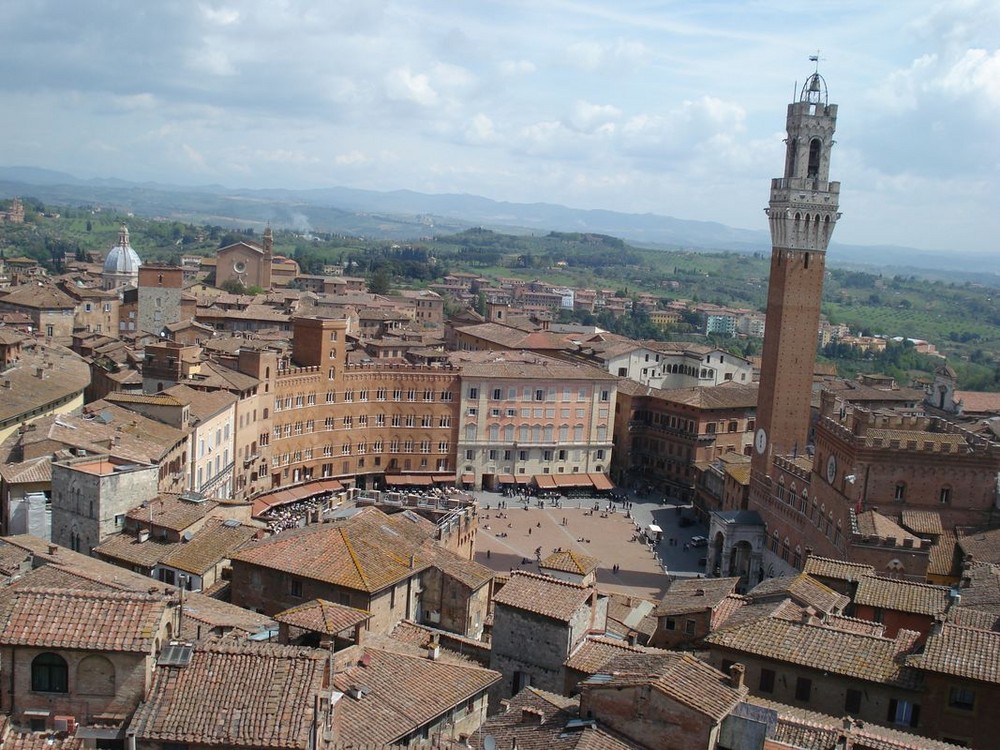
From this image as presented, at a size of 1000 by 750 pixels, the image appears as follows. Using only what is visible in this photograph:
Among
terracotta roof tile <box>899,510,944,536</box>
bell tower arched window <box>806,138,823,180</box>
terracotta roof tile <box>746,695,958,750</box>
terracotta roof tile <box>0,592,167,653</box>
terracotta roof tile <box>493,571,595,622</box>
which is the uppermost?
bell tower arched window <box>806,138,823,180</box>

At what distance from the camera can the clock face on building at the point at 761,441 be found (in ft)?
214

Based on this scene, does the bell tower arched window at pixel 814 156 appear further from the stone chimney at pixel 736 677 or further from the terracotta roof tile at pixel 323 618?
the stone chimney at pixel 736 677

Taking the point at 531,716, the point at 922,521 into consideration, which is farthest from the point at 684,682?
the point at 922,521

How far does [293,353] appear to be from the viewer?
76250 millimetres

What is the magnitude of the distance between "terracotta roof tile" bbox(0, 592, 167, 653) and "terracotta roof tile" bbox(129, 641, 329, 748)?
793 millimetres

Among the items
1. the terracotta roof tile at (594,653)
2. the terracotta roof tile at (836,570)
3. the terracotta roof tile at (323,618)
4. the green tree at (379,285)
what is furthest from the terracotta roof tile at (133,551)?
the green tree at (379,285)

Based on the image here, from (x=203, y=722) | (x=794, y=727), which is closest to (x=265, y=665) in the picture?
(x=203, y=722)

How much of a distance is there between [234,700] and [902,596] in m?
21.6

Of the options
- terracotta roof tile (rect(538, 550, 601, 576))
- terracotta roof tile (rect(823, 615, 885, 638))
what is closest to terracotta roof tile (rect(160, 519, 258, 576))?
terracotta roof tile (rect(538, 550, 601, 576))

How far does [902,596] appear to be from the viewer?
30.9 m

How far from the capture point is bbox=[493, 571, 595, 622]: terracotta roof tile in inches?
996

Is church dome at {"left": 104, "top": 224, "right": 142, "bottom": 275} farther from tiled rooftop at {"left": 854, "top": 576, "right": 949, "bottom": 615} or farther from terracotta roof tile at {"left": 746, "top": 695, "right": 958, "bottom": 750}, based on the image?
terracotta roof tile at {"left": 746, "top": 695, "right": 958, "bottom": 750}

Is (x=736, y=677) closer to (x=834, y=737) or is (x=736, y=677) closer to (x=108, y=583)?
(x=834, y=737)

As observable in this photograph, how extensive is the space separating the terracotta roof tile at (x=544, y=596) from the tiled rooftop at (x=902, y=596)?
9702mm
